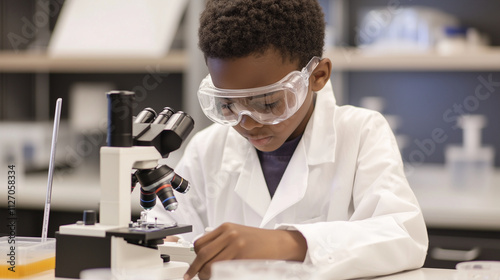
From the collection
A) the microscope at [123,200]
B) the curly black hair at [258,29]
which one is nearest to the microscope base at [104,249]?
the microscope at [123,200]

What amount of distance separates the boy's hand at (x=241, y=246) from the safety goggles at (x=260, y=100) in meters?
0.28

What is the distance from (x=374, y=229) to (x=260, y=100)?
0.37 meters

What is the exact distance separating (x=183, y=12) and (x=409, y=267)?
2567 mm

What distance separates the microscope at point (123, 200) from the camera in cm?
120

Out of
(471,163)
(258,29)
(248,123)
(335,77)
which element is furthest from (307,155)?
(335,77)

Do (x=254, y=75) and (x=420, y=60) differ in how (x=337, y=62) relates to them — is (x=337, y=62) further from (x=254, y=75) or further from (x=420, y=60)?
(x=254, y=75)

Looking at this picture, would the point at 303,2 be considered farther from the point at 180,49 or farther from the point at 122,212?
the point at 180,49

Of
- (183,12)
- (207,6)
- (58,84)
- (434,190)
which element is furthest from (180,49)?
(207,6)

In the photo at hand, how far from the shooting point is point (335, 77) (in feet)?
11.7

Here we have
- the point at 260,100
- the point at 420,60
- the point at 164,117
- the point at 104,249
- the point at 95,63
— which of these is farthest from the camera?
the point at 95,63

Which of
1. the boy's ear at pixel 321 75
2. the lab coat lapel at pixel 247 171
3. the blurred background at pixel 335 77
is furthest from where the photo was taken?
the blurred background at pixel 335 77

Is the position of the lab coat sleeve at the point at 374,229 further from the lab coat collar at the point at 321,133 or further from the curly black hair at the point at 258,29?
the curly black hair at the point at 258,29

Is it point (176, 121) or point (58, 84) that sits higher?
point (58, 84)

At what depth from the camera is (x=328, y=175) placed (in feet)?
5.72
